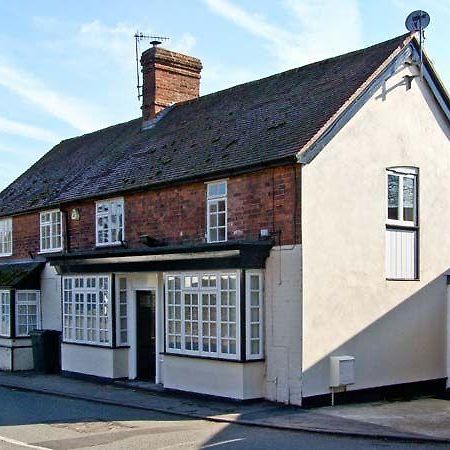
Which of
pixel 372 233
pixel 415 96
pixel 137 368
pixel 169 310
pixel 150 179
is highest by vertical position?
pixel 415 96

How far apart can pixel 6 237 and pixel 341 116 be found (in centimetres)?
1371

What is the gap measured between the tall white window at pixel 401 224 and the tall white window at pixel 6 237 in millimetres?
13320

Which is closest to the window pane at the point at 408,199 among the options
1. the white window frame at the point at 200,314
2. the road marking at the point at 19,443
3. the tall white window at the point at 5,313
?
the white window frame at the point at 200,314

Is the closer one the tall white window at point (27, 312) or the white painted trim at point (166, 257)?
the white painted trim at point (166, 257)

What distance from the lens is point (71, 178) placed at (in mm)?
22703

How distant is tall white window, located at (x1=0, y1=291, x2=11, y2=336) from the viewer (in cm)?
2119

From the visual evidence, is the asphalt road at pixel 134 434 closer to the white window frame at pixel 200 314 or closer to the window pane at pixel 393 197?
the white window frame at pixel 200 314

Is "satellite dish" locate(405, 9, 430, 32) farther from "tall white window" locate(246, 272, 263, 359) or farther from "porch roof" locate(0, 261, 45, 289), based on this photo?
"porch roof" locate(0, 261, 45, 289)

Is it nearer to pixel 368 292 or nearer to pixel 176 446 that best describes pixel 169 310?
pixel 368 292

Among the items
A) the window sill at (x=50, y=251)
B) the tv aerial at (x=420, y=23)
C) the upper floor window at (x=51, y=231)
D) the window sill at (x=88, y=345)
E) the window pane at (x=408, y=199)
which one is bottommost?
the window sill at (x=88, y=345)

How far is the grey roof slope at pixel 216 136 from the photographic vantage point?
1537 cm

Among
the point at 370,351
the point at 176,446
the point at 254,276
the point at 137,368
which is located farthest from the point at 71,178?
the point at 176,446

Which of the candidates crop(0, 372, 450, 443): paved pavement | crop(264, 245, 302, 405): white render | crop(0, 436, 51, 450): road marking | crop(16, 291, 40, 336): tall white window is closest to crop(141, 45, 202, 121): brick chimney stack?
crop(16, 291, 40, 336): tall white window

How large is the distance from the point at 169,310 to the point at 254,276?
8.06ft
